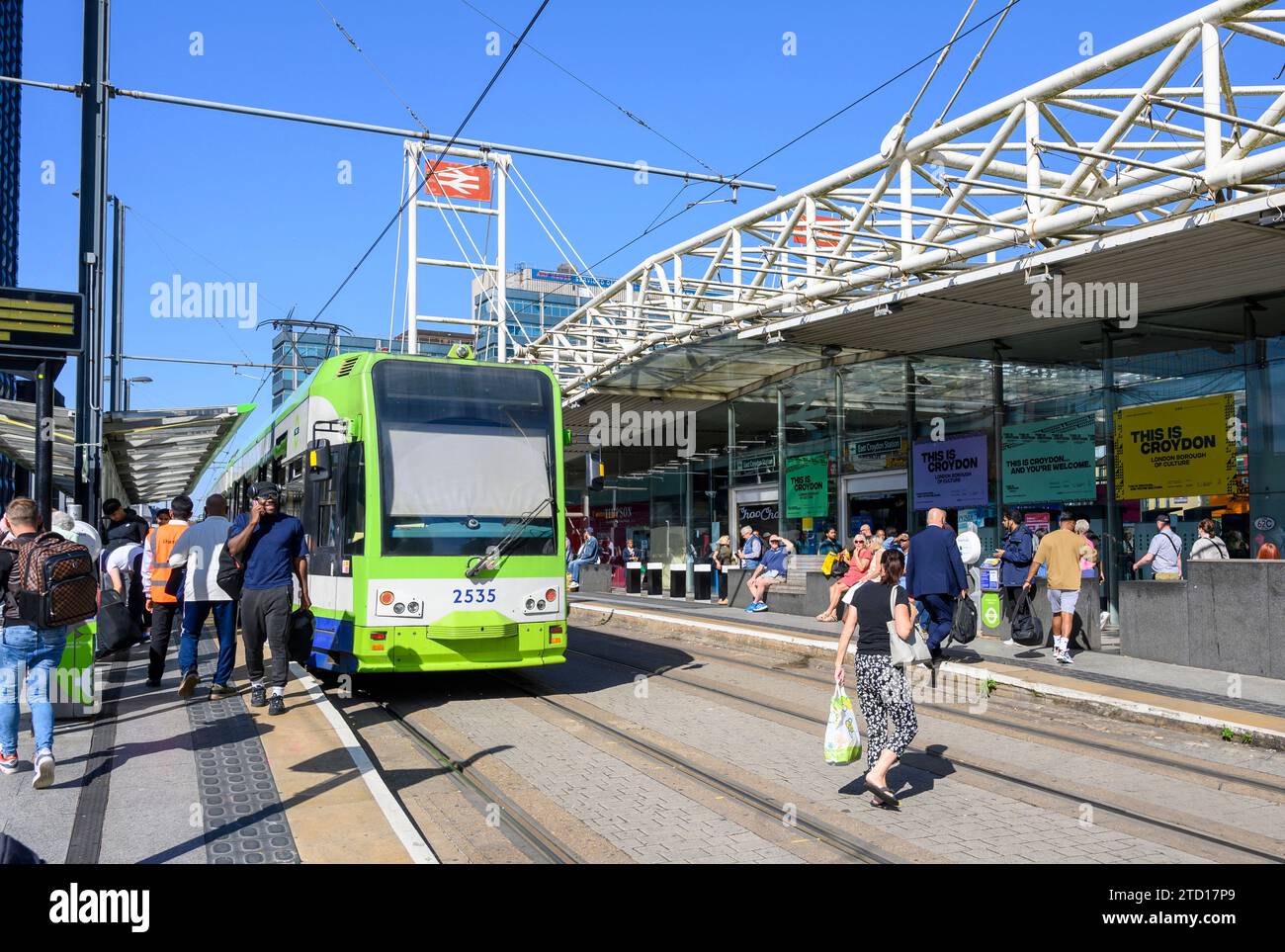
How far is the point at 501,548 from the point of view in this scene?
1020cm

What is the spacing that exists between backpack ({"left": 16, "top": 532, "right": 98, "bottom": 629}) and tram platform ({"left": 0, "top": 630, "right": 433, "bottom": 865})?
1019 mm

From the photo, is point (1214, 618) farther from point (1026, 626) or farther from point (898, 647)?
point (898, 647)

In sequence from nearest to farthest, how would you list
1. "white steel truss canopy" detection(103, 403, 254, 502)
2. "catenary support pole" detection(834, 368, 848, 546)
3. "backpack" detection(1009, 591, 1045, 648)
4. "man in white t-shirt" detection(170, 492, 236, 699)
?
1. "man in white t-shirt" detection(170, 492, 236, 699)
2. "backpack" detection(1009, 591, 1045, 648)
3. "white steel truss canopy" detection(103, 403, 254, 502)
4. "catenary support pole" detection(834, 368, 848, 546)

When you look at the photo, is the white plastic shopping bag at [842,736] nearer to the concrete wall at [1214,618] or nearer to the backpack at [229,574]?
the backpack at [229,574]

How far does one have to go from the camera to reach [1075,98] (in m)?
11.9

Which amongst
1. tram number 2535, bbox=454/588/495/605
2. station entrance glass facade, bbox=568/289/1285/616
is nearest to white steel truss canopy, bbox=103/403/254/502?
station entrance glass facade, bbox=568/289/1285/616

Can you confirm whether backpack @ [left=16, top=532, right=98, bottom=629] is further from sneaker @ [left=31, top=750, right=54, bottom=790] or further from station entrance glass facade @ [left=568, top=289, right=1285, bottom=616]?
station entrance glass facade @ [left=568, top=289, right=1285, bottom=616]

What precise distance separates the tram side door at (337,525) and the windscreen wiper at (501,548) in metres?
1.02

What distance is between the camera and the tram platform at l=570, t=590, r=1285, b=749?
9241 mm

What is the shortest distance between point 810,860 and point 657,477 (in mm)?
22258

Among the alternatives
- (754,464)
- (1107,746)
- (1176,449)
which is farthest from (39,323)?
(754,464)

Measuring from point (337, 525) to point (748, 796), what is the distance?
505 centimetres

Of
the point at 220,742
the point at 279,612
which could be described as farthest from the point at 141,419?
the point at 220,742
